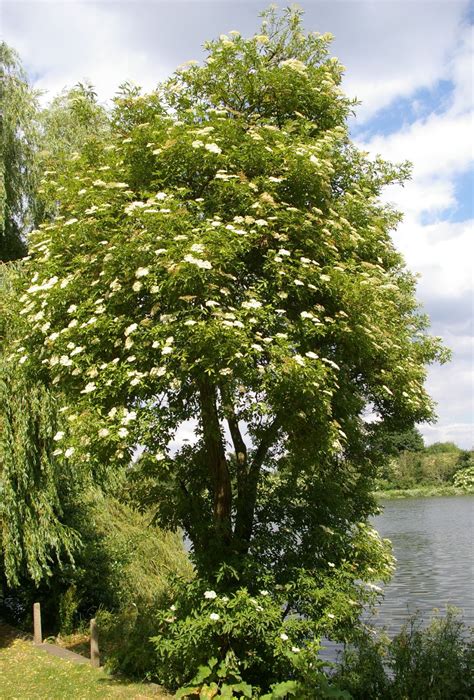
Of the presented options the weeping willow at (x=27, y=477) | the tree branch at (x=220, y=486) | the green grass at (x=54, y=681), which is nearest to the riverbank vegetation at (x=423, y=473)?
the green grass at (x=54, y=681)

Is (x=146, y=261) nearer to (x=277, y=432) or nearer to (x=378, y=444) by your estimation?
(x=277, y=432)

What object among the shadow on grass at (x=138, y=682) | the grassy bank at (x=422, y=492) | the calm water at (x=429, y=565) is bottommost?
the grassy bank at (x=422, y=492)

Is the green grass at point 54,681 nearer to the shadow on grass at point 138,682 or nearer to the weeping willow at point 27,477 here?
the shadow on grass at point 138,682

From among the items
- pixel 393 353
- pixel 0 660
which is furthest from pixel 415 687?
pixel 0 660

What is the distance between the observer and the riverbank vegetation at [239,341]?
6.15 meters

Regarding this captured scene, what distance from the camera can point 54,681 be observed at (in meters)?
9.66

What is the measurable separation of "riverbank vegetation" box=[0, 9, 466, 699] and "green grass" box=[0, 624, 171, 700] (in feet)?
1.36

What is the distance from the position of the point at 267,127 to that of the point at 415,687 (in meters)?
7.14

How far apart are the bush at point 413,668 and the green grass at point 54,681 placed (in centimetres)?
269

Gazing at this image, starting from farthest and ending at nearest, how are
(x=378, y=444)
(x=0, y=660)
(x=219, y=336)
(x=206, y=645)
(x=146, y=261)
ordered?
(x=0, y=660)
(x=378, y=444)
(x=206, y=645)
(x=146, y=261)
(x=219, y=336)

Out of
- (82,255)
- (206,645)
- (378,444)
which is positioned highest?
(82,255)

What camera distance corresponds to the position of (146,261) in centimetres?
616

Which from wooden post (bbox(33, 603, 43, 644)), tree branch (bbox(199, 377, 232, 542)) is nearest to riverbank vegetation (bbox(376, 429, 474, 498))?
wooden post (bbox(33, 603, 43, 644))

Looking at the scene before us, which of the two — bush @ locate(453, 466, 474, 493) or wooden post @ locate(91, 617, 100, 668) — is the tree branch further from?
bush @ locate(453, 466, 474, 493)
